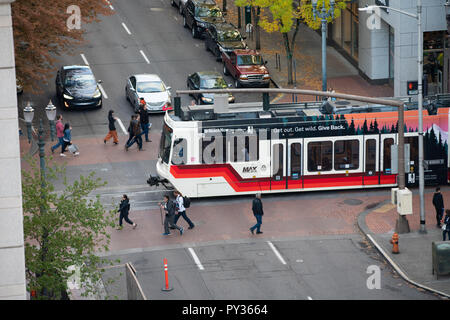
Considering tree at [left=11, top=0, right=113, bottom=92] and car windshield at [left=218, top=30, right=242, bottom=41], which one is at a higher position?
tree at [left=11, top=0, right=113, bottom=92]

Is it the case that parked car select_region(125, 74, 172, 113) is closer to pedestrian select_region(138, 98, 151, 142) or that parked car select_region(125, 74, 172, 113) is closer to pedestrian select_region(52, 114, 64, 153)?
pedestrian select_region(138, 98, 151, 142)

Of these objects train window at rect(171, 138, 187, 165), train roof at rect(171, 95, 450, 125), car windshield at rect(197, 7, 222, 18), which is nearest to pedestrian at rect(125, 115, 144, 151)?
train roof at rect(171, 95, 450, 125)

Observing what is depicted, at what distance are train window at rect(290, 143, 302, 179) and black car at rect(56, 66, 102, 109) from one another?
1421 cm

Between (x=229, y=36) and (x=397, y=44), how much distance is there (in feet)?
38.1

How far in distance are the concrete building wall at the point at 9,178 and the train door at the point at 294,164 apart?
17335 mm

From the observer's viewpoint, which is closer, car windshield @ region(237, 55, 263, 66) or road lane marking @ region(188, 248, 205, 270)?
road lane marking @ region(188, 248, 205, 270)

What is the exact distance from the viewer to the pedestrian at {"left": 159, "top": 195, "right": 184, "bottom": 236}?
99.1 ft

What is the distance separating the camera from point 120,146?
4019cm

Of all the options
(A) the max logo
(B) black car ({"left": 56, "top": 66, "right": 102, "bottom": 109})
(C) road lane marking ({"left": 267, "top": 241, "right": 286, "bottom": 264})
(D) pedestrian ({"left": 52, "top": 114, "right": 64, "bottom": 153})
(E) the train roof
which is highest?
(E) the train roof

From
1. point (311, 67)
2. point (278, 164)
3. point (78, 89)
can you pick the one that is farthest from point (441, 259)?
point (311, 67)

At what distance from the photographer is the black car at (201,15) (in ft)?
178

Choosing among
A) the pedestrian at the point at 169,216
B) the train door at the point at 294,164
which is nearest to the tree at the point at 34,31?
the pedestrian at the point at 169,216
